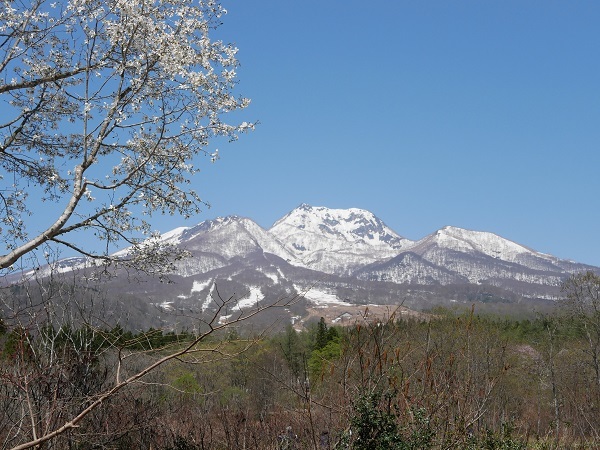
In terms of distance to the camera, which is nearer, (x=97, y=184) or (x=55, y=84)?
(x=97, y=184)

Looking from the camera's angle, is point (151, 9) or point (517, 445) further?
point (151, 9)

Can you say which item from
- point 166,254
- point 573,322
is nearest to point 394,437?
point 166,254

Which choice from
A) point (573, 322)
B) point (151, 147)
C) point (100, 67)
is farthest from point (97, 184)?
point (573, 322)

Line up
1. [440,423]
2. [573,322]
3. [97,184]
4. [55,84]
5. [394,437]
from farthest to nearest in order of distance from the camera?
A: [573,322] < [55,84] < [97,184] < [440,423] < [394,437]

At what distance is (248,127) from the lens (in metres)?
8.61

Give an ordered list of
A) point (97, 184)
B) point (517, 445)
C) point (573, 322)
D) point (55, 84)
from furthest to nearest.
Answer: point (573, 322) → point (55, 84) → point (97, 184) → point (517, 445)

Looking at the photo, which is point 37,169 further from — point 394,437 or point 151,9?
point 394,437

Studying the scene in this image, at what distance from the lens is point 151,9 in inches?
321

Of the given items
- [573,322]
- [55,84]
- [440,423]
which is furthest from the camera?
[573,322]

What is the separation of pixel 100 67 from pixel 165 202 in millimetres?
2122

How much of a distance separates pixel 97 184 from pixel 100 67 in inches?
68.2

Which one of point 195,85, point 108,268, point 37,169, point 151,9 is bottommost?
point 108,268

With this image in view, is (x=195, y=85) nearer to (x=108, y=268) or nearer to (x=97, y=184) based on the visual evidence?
(x=97, y=184)

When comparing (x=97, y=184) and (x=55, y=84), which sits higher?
(x=55, y=84)
